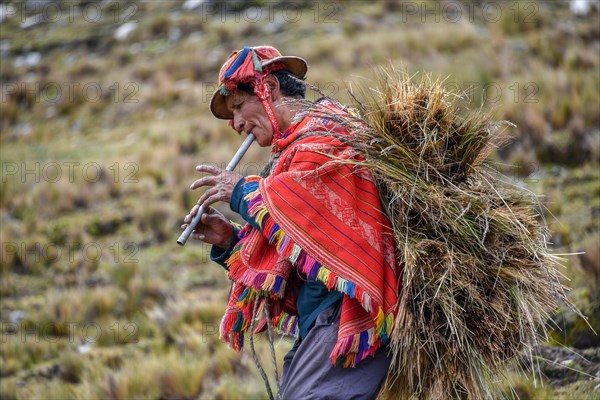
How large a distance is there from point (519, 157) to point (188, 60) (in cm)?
926

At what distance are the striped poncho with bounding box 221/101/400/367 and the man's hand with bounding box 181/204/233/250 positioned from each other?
353 millimetres

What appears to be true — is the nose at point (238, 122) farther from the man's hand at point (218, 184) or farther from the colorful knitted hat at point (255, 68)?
the man's hand at point (218, 184)

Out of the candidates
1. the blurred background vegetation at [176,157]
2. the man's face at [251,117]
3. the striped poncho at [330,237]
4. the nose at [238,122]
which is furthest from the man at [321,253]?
the blurred background vegetation at [176,157]

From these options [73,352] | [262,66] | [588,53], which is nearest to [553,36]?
[588,53]

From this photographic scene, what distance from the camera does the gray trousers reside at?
2844 mm

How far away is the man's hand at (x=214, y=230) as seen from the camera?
133 inches

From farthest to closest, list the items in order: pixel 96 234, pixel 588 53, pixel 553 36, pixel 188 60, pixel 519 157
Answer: pixel 188 60 → pixel 553 36 → pixel 588 53 → pixel 96 234 → pixel 519 157

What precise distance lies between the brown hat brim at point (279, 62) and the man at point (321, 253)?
0.68 ft

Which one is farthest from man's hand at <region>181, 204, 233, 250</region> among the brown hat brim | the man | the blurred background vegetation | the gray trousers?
the blurred background vegetation

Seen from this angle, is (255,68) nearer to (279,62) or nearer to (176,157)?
(279,62)

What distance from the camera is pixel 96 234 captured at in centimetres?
913

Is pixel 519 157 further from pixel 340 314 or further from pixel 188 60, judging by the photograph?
pixel 188 60

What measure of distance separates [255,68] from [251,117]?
0.22 meters

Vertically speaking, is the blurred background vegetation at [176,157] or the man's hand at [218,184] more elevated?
the man's hand at [218,184]
